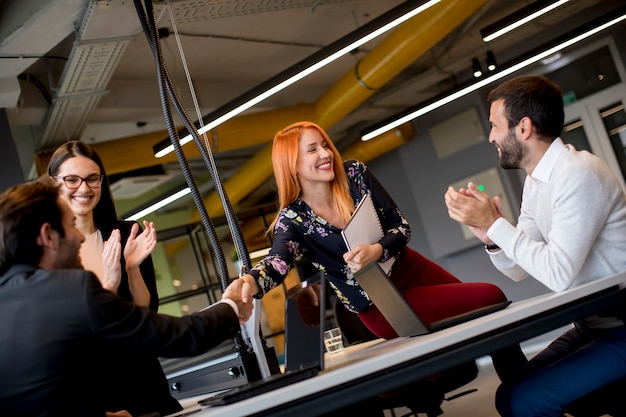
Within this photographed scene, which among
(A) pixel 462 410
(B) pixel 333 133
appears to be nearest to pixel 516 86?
(A) pixel 462 410

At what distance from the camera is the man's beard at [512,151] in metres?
2.22

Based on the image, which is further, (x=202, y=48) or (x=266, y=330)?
(x=266, y=330)

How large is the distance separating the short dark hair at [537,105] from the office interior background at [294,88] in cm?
239

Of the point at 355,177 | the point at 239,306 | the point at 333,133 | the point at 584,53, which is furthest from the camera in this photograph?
the point at 333,133

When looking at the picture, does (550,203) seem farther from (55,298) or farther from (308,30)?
(308,30)

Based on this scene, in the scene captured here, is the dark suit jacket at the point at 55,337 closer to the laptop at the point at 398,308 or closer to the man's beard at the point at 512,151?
the laptop at the point at 398,308

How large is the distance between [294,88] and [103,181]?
18.7ft

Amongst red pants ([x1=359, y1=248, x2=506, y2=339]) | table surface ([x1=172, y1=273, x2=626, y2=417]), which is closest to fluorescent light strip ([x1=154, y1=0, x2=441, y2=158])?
red pants ([x1=359, y1=248, x2=506, y2=339])

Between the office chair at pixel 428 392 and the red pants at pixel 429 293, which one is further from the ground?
the red pants at pixel 429 293

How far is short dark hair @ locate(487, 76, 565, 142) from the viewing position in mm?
2188

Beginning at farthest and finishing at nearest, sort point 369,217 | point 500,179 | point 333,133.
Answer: point 333,133, point 500,179, point 369,217

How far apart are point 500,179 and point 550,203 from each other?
6.95 meters

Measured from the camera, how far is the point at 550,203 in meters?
2.16

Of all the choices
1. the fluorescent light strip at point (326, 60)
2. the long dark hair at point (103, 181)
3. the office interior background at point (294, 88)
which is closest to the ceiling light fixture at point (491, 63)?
the office interior background at point (294, 88)
